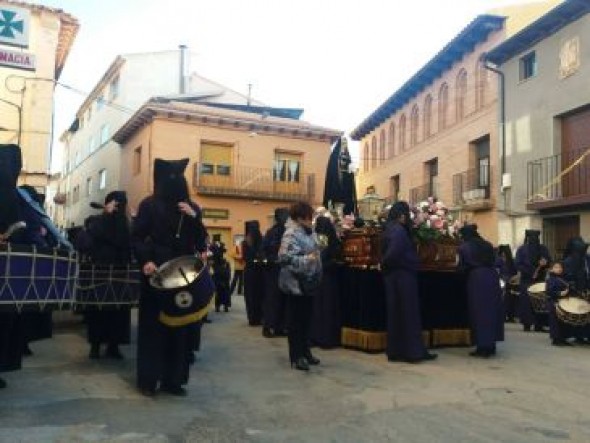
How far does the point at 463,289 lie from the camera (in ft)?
31.0

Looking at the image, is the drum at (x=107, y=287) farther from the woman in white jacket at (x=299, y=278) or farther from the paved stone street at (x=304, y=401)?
the woman in white jacket at (x=299, y=278)

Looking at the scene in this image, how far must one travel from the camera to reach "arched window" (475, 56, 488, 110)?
23953 millimetres

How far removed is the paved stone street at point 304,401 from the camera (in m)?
4.79

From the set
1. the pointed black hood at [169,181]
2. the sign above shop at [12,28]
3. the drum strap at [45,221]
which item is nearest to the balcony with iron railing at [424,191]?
the sign above shop at [12,28]

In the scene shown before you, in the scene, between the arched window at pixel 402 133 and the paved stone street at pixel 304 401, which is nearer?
the paved stone street at pixel 304 401

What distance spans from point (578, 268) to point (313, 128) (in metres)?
23.5

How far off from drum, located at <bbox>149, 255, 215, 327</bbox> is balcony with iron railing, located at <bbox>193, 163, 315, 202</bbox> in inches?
991

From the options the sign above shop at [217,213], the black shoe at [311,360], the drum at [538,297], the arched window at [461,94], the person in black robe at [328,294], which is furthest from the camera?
the sign above shop at [217,213]

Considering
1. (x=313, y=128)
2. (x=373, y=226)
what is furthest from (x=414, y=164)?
(x=373, y=226)

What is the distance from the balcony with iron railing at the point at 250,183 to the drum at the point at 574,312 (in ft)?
72.4

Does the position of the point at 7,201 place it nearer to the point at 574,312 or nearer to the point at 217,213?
the point at 574,312

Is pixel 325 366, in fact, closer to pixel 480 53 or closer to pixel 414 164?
pixel 480 53

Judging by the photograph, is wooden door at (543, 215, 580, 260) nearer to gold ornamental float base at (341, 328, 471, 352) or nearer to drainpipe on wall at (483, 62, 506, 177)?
drainpipe on wall at (483, 62, 506, 177)

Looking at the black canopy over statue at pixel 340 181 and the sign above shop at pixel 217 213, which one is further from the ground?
the sign above shop at pixel 217 213
